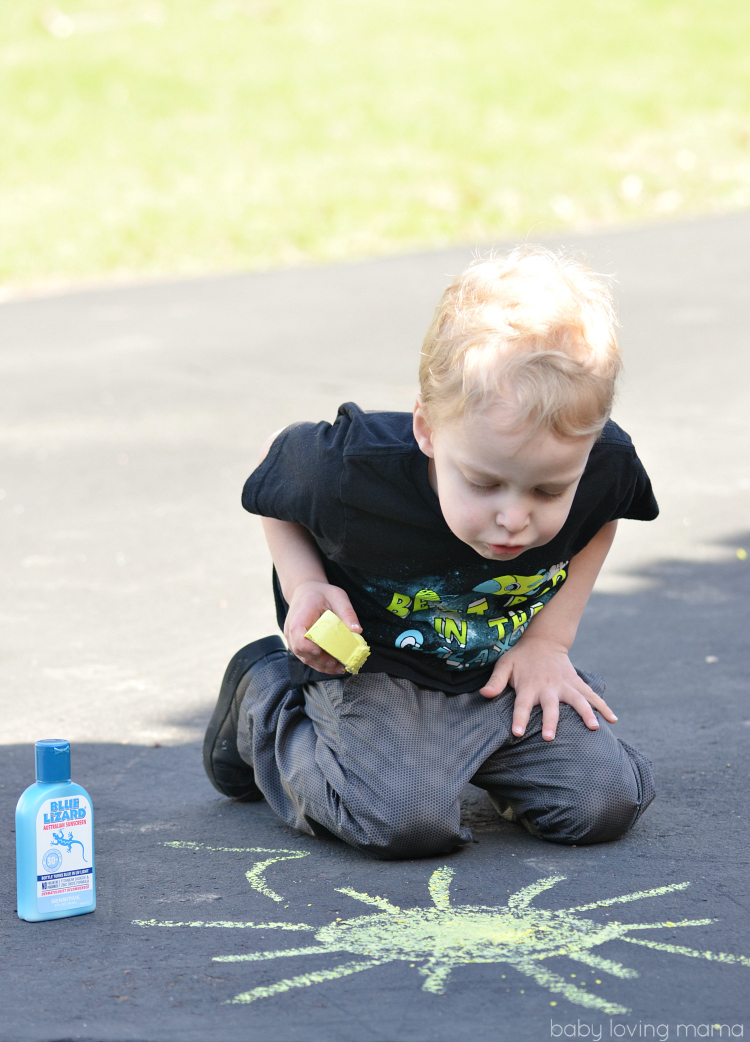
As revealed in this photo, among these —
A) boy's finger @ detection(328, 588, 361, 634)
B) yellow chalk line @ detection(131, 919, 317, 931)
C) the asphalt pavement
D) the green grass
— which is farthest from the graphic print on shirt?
the green grass

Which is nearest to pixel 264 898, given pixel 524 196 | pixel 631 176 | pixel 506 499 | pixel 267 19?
pixel 506 499

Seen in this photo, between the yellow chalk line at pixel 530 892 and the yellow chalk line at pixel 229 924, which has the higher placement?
the yellow chalk line at pixel 530 892

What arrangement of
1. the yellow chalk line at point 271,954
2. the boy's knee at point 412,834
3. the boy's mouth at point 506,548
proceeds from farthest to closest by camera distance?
the boy's knee at point 412,834 < the boy's mouth at point 506,548 < the yellow chalk line at point 271,954

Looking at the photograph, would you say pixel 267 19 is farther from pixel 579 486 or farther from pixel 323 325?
pixel 579 486

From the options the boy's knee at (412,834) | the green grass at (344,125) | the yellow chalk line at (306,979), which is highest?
the green grass at (344,125)

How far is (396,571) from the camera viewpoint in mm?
2283

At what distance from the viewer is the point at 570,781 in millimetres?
2252

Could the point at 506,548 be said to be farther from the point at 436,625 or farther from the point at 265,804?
the point at 265,804

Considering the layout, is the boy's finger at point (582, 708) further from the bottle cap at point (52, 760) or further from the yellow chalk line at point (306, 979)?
the bottle cap at point (52, 760)

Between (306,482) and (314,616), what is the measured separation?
0.78ft

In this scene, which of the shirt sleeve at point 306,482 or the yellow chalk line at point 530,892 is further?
the shirt sleeve at point 306,482

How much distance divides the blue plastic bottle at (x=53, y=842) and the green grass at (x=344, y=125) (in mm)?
8049

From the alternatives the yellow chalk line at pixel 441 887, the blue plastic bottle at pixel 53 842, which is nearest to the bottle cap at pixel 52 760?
the blue plastic bottle at pixel 53 842

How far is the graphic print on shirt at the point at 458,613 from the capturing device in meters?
2.31
